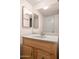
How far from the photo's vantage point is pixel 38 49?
143cm

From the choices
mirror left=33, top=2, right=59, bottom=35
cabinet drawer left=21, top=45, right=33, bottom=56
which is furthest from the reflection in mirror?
cabinet drawer left=21, top=45, right=33, bottom=56

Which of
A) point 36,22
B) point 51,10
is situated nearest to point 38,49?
point 36,22

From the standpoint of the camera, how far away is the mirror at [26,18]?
1.29 meters

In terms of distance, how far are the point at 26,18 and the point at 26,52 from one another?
47 centimetres

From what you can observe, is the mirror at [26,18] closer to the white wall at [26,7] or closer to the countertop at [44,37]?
the white wall at [26,7]

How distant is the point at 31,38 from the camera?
1.39m

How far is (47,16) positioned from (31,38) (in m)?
0.42

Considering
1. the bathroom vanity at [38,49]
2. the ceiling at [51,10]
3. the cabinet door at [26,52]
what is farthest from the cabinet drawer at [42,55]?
the ceiling at [51,10]

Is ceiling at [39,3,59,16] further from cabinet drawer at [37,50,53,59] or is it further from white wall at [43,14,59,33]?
cabinet drawer at [37,50,53,59]

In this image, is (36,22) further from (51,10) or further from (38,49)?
(38,49)
